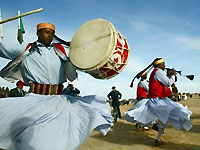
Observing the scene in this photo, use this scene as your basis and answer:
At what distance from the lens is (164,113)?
4.82m

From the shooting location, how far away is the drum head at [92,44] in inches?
107

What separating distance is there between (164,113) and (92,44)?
2.61 m

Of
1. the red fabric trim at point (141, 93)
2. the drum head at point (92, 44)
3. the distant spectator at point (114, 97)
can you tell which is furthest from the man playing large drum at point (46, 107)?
the distant spectator at point (114, 97)

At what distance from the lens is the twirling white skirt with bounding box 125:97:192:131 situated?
4773 millimetres

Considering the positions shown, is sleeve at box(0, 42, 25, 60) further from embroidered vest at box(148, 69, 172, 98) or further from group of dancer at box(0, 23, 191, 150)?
embroidered vest at box(148, 69, 172, 98)

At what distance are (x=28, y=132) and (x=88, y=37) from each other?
1.31 metres

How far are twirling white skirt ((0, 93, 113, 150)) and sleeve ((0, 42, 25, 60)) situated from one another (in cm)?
58

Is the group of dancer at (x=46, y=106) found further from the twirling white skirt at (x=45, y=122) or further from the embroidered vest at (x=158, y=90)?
the embroidered vest at (x=158, y=90)

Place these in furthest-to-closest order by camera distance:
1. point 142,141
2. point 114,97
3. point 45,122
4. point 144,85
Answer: point 114,97 → point 144,85 → point 142,141 → point 45,122

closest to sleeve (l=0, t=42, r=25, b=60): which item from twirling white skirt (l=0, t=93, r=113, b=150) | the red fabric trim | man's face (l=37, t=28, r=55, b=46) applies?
man's face (l=37, t=28, r=55, b=46)

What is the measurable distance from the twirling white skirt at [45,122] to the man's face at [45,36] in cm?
75

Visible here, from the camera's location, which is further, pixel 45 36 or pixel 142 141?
pixel 142 141

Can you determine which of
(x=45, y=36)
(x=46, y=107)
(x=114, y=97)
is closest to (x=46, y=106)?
(x=46, y=107)

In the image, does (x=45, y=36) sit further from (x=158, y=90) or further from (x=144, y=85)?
(x=144, y=85)
